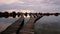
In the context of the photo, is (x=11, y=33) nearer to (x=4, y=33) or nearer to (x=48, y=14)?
(x=4, y=33)

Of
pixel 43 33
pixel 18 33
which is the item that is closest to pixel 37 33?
pixel 43 33

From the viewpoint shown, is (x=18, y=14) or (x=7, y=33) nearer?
(x=7, y=33)

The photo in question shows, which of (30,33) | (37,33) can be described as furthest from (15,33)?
(37,33)

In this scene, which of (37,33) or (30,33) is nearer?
(30,33)

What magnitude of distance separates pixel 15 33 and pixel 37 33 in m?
5.84

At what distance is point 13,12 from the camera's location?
2295 inches

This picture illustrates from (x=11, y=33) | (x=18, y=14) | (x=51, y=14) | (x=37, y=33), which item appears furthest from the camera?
(x=51, y=14)

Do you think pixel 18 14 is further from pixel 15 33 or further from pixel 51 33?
pixel 15 33

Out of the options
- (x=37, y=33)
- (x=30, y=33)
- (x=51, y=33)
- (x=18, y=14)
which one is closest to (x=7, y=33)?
(x=30, y=33)

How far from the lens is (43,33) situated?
21141mm

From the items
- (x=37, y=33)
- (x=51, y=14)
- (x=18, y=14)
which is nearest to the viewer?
(x=37, y=33)

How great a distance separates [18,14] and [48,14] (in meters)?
9.86

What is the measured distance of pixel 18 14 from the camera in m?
56.7

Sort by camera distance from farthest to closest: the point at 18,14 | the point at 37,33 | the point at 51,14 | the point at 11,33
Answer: the point at 51,14 → the point at 18,14 → the point at 37,33 → the point at 11,33
